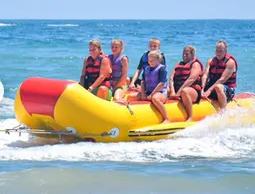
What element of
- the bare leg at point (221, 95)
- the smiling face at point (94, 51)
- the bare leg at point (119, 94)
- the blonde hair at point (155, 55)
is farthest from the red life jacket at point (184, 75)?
the smiling face at point (94, 51)

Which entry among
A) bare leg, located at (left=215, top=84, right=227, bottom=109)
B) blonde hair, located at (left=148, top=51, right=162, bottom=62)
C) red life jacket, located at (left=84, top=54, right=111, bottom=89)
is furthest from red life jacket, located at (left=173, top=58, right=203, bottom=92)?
red life jacket, located at (left=84, top=54, right=111, bottom=89)

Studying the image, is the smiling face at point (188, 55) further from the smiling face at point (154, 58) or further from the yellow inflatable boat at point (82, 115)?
the yellow inflatable boat at point (82, 115)

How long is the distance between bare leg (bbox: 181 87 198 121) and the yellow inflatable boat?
161 millimetres

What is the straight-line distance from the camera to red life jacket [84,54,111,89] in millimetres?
6930

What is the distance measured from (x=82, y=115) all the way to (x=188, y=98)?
49.7 inches

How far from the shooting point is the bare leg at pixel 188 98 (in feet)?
22.5

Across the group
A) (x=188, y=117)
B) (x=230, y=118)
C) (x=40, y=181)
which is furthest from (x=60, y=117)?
(x=230, y=118)

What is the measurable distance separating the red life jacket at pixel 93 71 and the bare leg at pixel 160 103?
1.91 feet

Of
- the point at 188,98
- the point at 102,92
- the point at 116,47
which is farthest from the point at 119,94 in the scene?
the point at 188,98

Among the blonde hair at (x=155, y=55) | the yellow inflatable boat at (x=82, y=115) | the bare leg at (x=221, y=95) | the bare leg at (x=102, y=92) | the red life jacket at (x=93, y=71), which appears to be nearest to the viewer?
the yellow inflatable boat at (x=82, y=115)

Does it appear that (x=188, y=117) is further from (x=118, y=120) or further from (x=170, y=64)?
(x=170, y=64)

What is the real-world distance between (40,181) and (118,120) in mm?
1320

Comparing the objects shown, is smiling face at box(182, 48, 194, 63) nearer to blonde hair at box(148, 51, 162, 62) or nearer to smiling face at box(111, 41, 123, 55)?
blonde hair at box(148, 51, 162, 62)

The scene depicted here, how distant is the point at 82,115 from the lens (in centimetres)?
632
